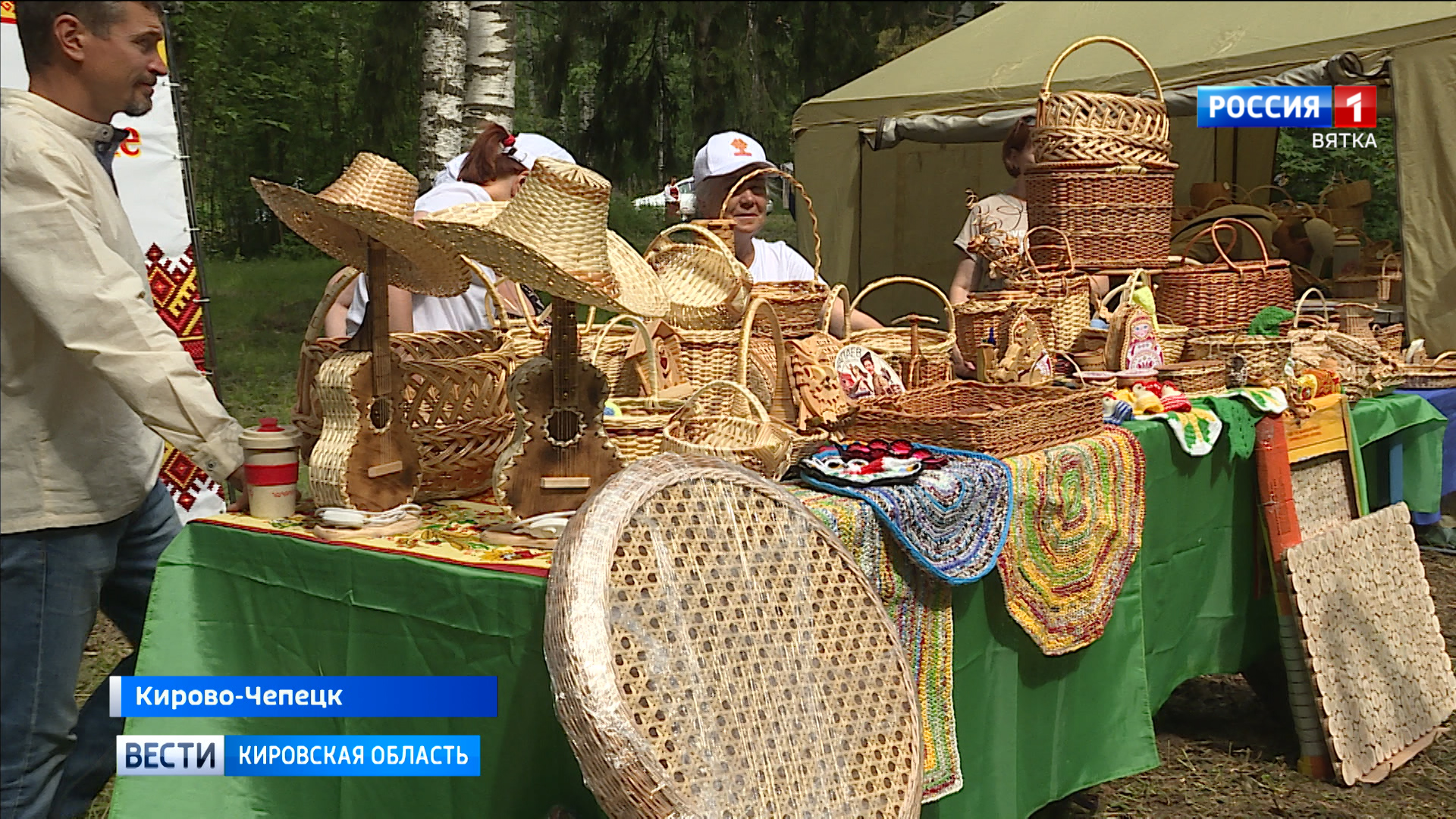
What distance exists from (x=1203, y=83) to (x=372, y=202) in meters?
4.88

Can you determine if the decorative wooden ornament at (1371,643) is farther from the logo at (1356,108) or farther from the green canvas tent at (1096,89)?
the logo at (1356,108)

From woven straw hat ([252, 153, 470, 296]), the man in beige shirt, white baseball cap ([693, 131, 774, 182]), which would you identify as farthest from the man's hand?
white baseball cap ([693, 131, 774, 182])

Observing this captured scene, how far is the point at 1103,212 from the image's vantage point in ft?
11.9

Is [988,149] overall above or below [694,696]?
above

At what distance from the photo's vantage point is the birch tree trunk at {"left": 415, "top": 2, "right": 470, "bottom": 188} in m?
6.36

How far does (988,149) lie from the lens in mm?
7836

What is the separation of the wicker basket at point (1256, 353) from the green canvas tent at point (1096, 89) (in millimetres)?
2395

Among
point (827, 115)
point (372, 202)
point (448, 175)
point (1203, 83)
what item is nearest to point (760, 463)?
point (372, 202)

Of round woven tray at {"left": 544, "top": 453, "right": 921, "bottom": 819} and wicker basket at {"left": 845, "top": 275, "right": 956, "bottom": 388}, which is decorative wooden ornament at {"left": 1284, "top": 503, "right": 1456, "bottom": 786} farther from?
round woven tray at {"left": 544, "top": 453, "right": 921, "bottom": 819}

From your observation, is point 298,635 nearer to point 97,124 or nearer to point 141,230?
point 97,124

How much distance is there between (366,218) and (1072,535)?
1.41m

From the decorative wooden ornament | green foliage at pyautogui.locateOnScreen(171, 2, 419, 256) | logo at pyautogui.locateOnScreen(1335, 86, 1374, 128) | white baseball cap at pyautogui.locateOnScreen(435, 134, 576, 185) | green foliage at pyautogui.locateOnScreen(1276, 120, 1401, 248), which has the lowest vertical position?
the decorative wooden ornament

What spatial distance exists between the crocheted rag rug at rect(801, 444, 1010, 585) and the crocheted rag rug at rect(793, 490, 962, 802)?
36 mm

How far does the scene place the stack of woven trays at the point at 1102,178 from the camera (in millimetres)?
3632
